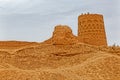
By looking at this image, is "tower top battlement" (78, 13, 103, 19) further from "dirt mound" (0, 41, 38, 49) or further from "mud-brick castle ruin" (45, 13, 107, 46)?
"dirt mound" (0, 41, 38, 49)

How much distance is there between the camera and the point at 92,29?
Result: 2920 centimetres

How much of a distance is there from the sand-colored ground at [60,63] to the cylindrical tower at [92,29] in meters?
6.59

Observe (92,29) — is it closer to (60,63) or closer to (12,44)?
(12,44)

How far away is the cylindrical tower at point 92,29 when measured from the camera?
95.5ft

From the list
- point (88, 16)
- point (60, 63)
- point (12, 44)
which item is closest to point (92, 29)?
point (88, 16)

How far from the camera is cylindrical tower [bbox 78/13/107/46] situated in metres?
29.1

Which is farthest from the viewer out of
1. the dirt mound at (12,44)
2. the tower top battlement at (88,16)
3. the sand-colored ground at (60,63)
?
the tower top battlement at (88,16)

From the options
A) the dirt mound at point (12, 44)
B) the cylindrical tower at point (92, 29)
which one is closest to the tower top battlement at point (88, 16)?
the cylindrical tower at point (92, 29)

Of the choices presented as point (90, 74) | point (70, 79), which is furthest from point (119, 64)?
point (70, 79)

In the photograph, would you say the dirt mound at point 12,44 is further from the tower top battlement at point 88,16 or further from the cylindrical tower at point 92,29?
the tower top battlement at point 88,16

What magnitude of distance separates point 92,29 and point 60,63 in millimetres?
9997

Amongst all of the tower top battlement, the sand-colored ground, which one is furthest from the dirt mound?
the sand-colored ground

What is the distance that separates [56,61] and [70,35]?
10.8 feet

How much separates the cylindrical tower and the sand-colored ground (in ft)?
21.6
